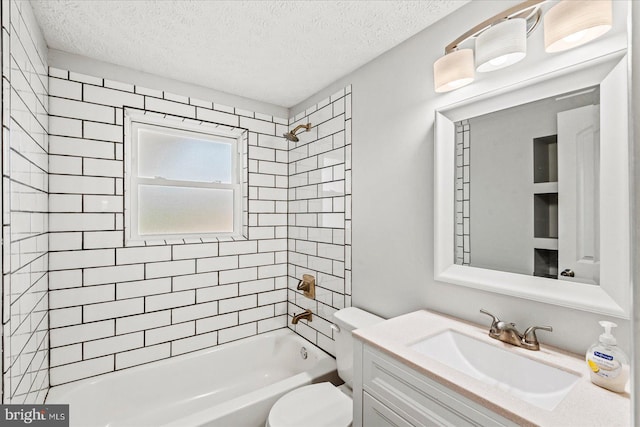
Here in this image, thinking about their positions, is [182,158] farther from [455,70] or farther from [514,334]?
[514,334]

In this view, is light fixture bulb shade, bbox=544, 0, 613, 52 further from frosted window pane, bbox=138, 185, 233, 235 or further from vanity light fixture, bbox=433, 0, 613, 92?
frosted window pane, bbox=138, 185, 233, 235

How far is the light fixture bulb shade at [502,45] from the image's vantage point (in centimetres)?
115

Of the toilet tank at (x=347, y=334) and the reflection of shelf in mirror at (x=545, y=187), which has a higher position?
the reflection of shelf in mirror at (x=545, y=187)

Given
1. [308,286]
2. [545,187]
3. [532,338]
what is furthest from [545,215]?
[308,286]

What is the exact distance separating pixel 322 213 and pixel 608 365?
5.59 ft

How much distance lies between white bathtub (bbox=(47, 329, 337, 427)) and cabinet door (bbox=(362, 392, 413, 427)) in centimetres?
71

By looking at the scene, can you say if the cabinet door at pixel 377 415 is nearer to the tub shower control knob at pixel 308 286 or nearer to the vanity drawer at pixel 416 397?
the vanity drawer at pixel 416 397

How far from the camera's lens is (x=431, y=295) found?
60.7 inches

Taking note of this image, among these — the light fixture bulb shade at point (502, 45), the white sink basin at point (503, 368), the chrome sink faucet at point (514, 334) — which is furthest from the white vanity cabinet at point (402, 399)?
the light fixture bulb shade at point (502, 45)

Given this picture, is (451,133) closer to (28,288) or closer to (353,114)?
(353,114)

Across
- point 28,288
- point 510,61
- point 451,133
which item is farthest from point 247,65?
point 28,288

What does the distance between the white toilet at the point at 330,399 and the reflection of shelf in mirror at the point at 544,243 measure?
2.95 feet

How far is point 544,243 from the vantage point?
46.5 inches

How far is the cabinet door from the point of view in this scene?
1090 millimetres
